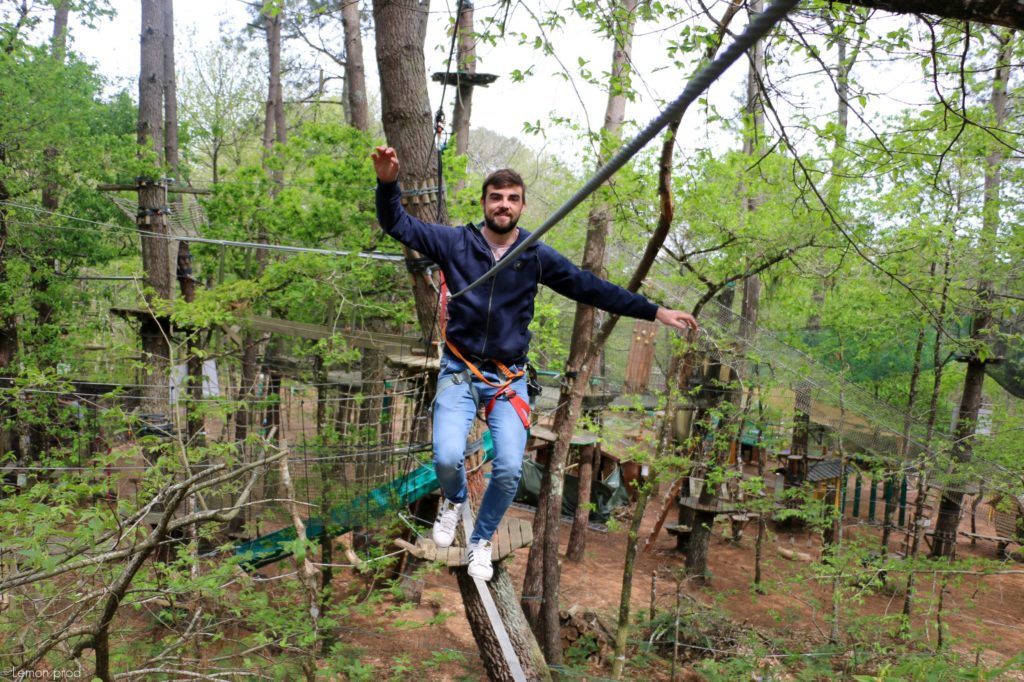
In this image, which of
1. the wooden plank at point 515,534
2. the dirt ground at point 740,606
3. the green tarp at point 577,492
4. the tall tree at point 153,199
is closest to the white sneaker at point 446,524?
the wooden plank at point 515,534

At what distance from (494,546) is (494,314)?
5.65ft

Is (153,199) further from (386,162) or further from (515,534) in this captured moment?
(386,162)

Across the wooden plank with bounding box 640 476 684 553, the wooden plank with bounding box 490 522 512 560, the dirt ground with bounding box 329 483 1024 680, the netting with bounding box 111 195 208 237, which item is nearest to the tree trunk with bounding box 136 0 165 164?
the netting with bounding box 111 195 208 237

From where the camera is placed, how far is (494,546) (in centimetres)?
414

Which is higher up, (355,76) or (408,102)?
(355,76)

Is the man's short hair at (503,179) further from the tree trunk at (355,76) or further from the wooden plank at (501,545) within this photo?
the tree trunk at (355,76)

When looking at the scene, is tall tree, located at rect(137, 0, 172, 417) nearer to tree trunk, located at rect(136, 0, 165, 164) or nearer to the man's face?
tree trunk, located at rect(136, 0, 165, 164)

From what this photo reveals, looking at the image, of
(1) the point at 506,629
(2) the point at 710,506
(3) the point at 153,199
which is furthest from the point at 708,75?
(2) the point at 710,506

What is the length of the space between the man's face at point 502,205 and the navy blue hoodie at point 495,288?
0.12m

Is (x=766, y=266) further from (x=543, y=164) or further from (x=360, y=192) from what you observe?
(x=543, y=164)

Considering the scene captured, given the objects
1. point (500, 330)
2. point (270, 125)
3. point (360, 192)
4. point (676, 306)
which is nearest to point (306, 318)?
point (360, 192)

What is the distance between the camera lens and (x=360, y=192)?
873cm

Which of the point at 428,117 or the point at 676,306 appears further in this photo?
the point at 676,306

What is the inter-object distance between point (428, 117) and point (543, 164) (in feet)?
39.1
